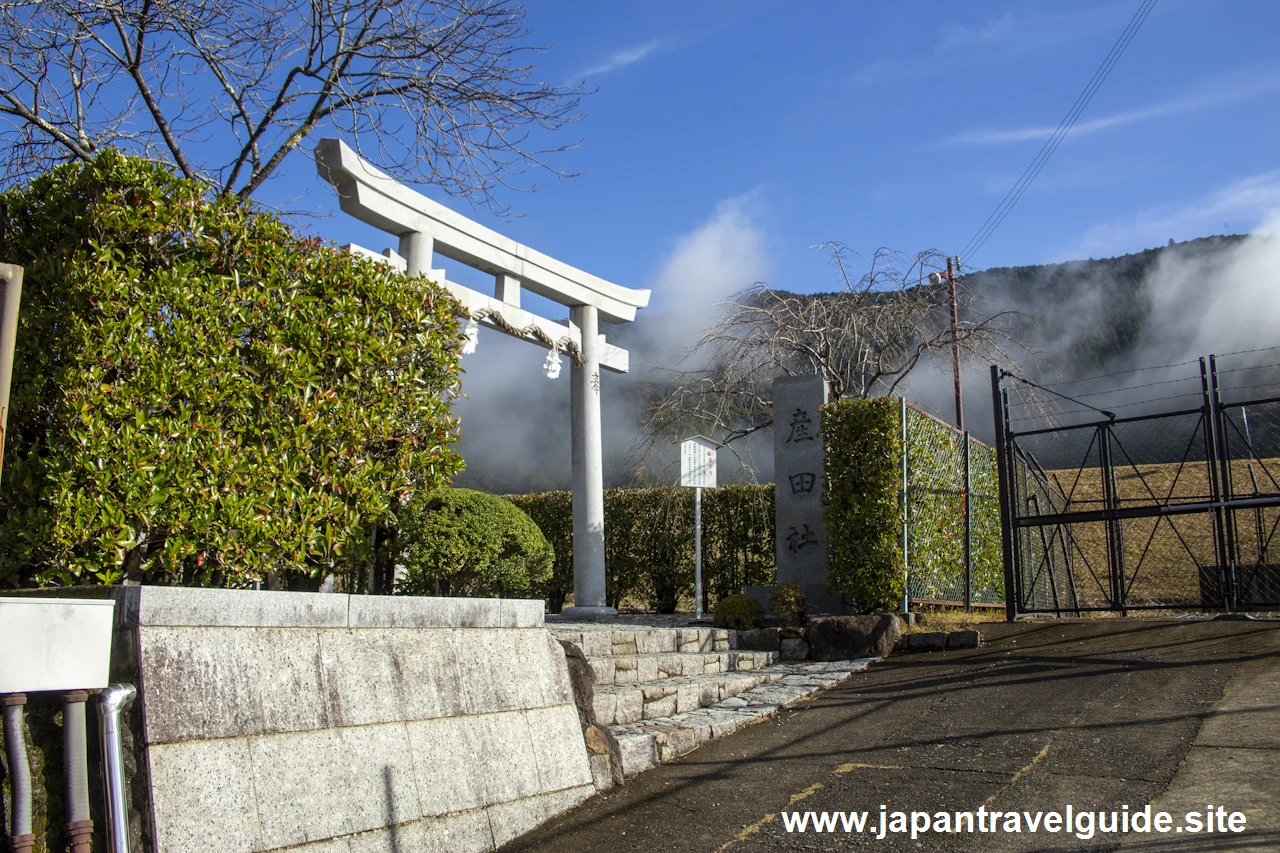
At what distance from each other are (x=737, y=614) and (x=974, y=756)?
3648mm

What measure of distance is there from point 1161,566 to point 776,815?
40.3ft

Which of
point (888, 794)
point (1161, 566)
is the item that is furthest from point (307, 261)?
point (1161, 566)

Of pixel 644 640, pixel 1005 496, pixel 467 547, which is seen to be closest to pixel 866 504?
pixel 1005 496

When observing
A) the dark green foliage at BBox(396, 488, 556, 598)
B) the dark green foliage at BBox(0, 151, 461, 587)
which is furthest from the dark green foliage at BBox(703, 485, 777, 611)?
the dark green foliage at BBox(0, 151, 461, 587)

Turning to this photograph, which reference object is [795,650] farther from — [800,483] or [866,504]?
[800,483]

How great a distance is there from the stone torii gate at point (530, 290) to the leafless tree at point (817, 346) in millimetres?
1201

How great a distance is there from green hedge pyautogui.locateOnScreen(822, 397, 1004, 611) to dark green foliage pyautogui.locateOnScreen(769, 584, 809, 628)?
690 mm

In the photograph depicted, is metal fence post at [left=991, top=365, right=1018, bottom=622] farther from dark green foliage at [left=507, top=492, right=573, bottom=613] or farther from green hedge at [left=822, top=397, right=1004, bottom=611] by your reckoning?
dark green foliage at [left=507, top=492, right=573, bottom=613]

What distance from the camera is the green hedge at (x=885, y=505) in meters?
8.16

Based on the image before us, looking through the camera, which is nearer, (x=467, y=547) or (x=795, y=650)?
(x=467, y=547)

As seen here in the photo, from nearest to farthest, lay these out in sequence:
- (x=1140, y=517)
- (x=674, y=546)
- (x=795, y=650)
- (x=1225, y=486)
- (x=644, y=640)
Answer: (x=644, y=640), (x=1225, y=486), (x=795, y=650), (x=1140, y=517), (x=674, y=546)

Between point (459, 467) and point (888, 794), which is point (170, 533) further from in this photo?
point (888, 794)

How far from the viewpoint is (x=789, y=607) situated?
25.7ft

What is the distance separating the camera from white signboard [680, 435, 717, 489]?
1035 cm
